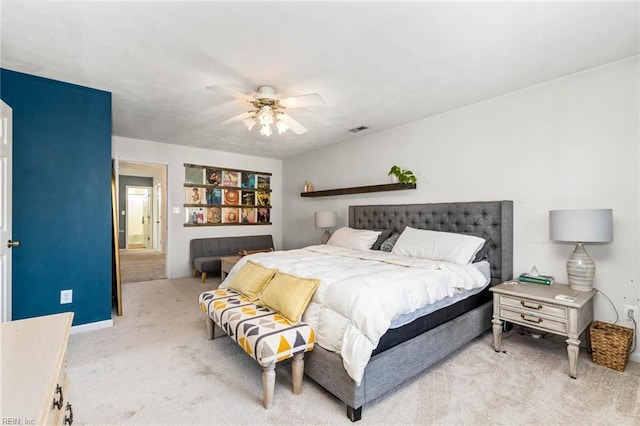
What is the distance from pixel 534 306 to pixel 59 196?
4.24 m

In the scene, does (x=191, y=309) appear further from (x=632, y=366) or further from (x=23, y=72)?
(x=632, y=366)

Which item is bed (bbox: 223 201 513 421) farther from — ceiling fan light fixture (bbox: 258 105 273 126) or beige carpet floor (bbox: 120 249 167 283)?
beige carpet floor (bbox: 120 249 167 283)

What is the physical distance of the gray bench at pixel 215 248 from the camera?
16.8 feet

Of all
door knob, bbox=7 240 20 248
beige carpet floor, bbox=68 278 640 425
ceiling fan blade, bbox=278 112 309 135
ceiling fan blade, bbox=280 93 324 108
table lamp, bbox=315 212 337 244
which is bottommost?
beige carpet floor, bbox=68 278 640 425

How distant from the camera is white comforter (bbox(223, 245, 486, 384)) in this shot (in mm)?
1759

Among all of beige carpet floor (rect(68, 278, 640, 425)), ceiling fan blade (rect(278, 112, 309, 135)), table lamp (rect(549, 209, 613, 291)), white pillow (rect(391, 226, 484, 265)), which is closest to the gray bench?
beige carpet floor (rect(68, 278, 640, 425))

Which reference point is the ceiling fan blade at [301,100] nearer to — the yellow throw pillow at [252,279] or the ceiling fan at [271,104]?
the ceiling fan at [271,104]

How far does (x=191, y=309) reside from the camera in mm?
3658

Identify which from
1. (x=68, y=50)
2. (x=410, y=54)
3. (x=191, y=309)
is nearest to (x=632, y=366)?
(x=410, y=54)

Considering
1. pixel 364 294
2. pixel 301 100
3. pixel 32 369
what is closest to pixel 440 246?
pixel 364 294

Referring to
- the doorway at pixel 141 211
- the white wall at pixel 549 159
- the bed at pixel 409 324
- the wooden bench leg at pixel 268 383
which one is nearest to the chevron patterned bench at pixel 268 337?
the wooden bench leg at pixel 268 383

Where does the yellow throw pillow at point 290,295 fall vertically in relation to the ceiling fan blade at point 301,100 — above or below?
below

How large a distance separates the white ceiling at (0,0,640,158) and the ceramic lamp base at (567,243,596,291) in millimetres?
1570

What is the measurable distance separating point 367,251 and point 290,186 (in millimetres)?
3105
